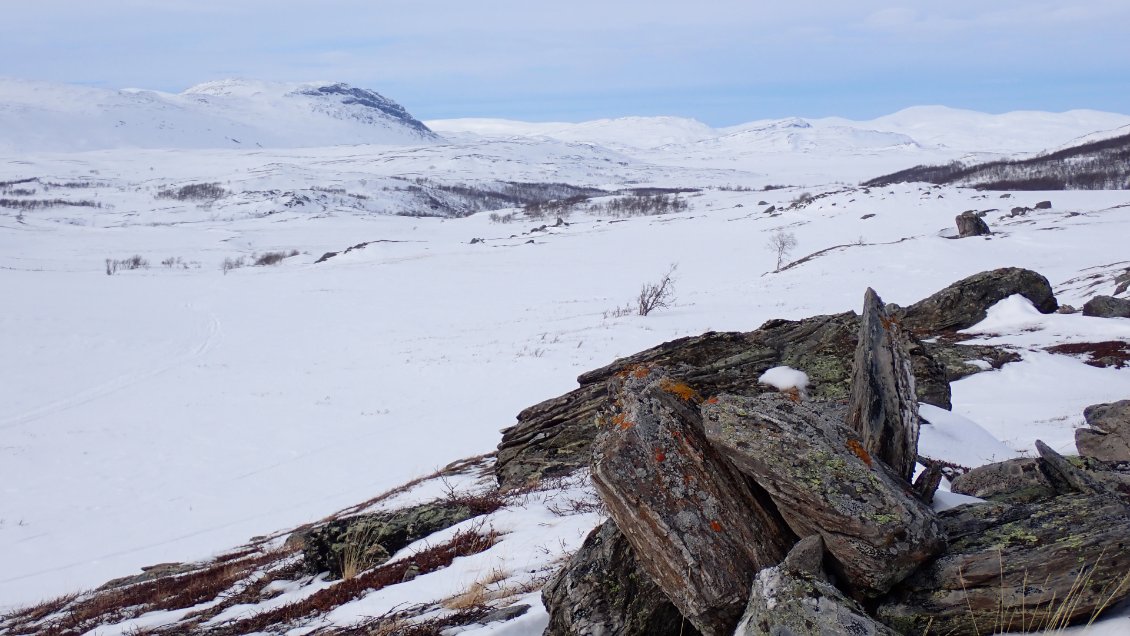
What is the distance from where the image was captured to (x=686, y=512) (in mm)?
5254

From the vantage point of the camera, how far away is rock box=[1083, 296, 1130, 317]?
71.6 ft

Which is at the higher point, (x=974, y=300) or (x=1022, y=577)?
(x=1022, y=577)

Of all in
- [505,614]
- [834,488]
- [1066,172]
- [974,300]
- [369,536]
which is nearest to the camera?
[834,488]

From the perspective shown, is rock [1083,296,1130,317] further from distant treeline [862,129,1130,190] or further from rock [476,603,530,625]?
distant treeline [862,129,1130,190]

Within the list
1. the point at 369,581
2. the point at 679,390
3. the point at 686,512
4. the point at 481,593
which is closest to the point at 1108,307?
the point at 679,390

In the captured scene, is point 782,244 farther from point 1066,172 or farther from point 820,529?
point 1066,172

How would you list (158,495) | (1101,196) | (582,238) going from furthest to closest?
(582,238) < (1101,196) < (158,495)

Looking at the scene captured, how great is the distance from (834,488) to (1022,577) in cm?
115

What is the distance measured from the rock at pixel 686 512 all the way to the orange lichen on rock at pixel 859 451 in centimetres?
74

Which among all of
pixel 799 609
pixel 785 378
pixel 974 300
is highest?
pixel 799 609

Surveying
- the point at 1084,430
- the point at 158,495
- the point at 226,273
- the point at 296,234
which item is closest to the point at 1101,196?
the point at 1084,430

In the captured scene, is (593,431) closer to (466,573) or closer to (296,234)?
(466,573)

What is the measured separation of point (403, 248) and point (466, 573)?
85599mm

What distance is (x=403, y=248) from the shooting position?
90.5 metres
